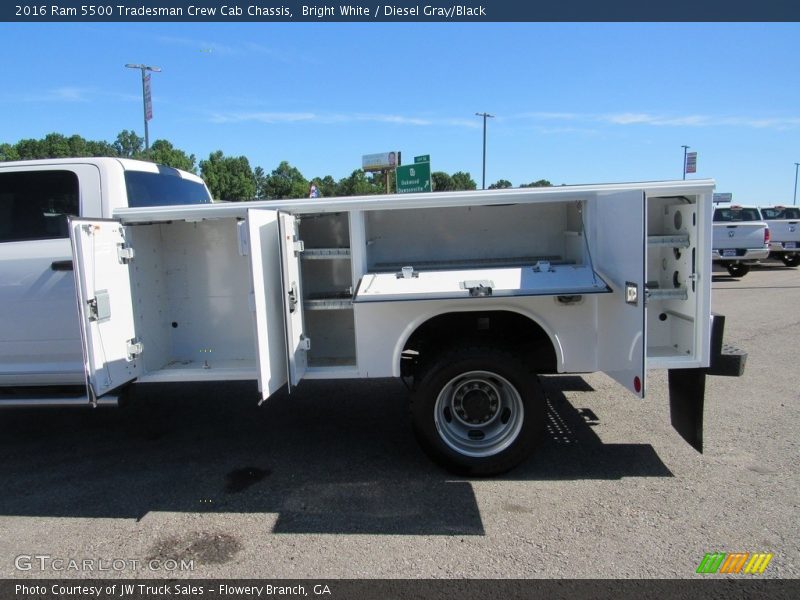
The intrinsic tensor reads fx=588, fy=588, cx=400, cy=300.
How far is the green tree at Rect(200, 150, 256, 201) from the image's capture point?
4356cm

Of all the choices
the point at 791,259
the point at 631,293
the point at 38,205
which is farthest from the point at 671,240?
the point at 791,259

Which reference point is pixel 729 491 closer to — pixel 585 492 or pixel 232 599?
pixel 585 492

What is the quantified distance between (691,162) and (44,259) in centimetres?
3779

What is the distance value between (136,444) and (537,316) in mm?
3480

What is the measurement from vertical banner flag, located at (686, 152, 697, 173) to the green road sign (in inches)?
624

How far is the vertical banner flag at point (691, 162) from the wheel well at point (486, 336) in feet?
112

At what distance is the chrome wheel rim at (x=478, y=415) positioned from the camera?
404 cm

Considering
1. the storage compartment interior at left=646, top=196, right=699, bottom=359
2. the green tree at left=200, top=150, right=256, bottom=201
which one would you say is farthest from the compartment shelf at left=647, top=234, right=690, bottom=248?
the green tree at left=200, top=150, right=256, bottom=201

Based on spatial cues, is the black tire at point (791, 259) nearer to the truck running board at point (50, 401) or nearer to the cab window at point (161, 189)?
the cab window at point (161, 189)

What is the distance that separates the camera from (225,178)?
4453cm

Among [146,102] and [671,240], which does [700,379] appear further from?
[146,102]

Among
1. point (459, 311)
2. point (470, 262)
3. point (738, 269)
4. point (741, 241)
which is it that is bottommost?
point (738, 269)

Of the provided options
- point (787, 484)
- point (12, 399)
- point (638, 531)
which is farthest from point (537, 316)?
point (12, 399)

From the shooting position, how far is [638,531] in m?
3.38
